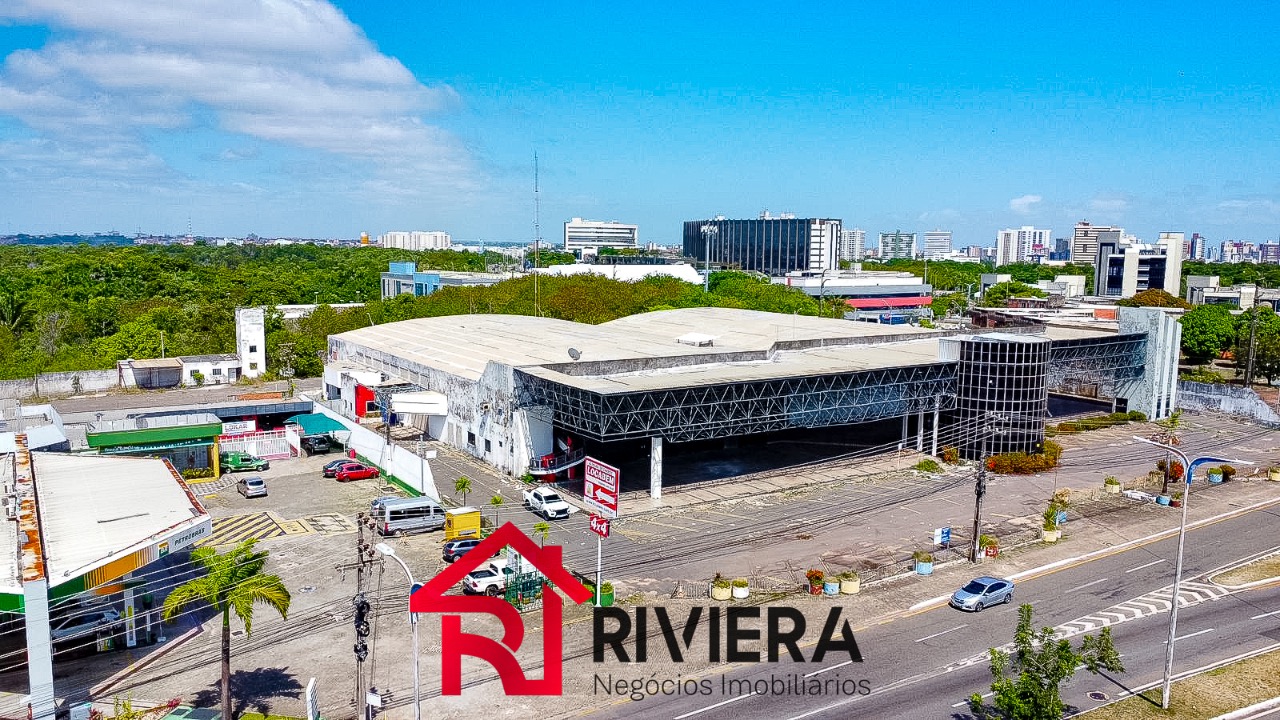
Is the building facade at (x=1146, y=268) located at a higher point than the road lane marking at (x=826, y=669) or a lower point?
higher

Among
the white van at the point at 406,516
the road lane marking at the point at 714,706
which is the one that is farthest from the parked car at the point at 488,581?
the road lane marking at the point at 714,706

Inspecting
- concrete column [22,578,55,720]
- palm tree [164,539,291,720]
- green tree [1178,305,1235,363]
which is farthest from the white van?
green tree [1178,305,1235,363]

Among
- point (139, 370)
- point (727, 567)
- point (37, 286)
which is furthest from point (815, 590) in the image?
point (37, 286)

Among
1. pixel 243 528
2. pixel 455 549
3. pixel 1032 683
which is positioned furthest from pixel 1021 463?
pixel 243 528

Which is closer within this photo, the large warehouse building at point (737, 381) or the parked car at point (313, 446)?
the large warehouse building at point (737, 381)

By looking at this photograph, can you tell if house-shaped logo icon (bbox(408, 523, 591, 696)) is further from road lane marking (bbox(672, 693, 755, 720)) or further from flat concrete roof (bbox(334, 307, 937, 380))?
flat concrete roof (bbox(334, 307, 937, 380))

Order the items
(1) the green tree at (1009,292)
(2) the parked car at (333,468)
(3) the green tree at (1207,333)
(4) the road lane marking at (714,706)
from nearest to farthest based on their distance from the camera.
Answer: (4) the road lane marking at (714,706) → (2) the parked car at (333,468) → (3) the green tree at (1207,333) → (1) the green tree at (1009,292)

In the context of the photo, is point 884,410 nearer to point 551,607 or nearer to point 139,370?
point 551,607

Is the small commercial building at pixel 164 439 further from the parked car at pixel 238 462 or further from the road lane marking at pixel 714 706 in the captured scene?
the road lane marking at pixel 714 706
